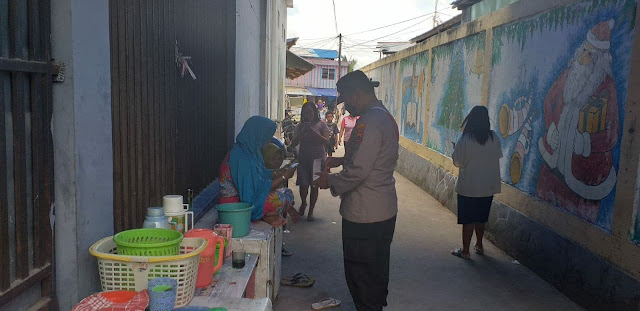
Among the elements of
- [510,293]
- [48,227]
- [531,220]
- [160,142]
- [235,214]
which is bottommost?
[510,293]

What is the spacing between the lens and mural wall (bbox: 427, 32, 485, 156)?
7.49 meters

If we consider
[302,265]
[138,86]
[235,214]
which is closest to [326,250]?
[302,265]

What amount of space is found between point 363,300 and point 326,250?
198 centimetres

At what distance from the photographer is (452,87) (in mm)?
8586

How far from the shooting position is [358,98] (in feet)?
11.9

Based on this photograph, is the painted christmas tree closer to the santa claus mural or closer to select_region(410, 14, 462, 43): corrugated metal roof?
the santa claus mural

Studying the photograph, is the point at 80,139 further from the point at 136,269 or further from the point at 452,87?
the point at 452,87

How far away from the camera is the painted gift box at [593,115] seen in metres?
4.24

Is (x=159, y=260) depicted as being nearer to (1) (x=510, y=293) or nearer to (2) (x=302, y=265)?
(2) (x=302, y=265)

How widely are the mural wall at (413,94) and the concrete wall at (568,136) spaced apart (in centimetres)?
302

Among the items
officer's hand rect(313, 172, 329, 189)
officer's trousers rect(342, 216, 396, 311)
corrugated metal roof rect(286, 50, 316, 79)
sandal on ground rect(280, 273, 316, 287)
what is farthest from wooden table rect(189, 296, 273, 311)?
corrugated metal roof rect(286, 50, 316, 79)

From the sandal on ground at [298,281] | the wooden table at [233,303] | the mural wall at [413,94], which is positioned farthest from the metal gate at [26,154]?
the mural wall at [413,94]

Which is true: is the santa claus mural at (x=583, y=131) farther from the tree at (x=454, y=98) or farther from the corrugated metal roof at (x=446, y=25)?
the corrugated metal roof at (x=446, y=25)

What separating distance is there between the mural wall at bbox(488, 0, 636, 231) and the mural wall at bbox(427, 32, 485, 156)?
1.09 metres
